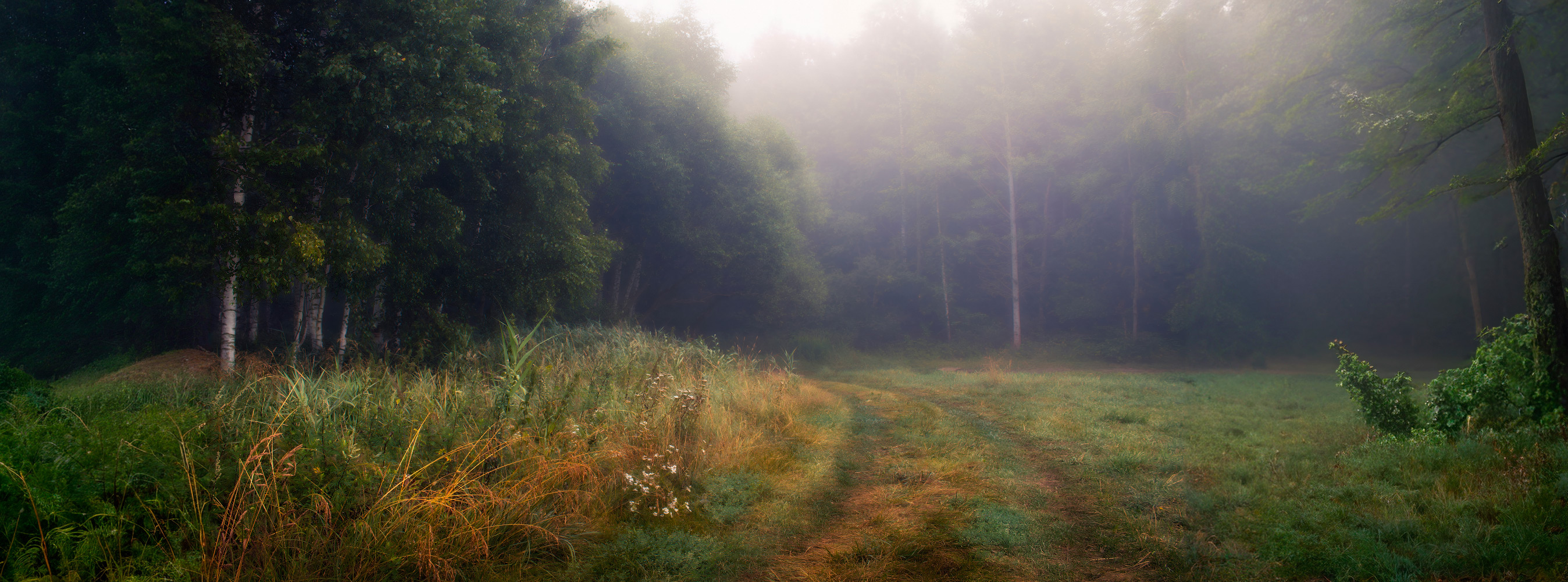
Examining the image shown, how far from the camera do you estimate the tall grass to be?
2625mm

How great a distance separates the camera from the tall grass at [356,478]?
8.61ft

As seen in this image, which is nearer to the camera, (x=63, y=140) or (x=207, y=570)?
(x=207, y=570)

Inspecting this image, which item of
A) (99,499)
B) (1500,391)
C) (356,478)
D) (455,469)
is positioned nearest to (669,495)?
(455,469)

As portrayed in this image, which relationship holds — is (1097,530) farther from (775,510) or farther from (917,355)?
(917,355)

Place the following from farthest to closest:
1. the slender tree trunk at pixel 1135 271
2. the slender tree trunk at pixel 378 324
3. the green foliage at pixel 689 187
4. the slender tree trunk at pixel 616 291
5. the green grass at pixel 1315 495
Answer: the slender tree trunk at pixel 1135 271, the slender tree trunk at pixel 616 291, the green foliage at pixel 689 187, the slender tree trunk at pixel 378 324, the green grass at pixel 1315 495

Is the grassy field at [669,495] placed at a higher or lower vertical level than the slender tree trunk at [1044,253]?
lower

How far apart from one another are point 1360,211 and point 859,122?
2135 cm

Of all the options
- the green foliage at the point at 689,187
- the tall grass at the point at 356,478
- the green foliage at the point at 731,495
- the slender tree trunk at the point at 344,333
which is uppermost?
the green foliage at the point at 689,187

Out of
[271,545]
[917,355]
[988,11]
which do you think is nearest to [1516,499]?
[271,545]

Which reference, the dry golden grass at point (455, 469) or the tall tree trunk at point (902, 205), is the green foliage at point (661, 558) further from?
the tall tree trunk at point (902, 205)

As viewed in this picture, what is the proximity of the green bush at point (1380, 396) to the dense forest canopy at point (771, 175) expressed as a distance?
62.0 inches

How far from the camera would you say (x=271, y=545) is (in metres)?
2.87

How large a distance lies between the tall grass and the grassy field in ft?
0.06

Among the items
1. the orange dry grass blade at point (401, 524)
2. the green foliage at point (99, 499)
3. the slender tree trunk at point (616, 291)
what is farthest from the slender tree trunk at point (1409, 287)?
the green foliage at point (99, 499)
